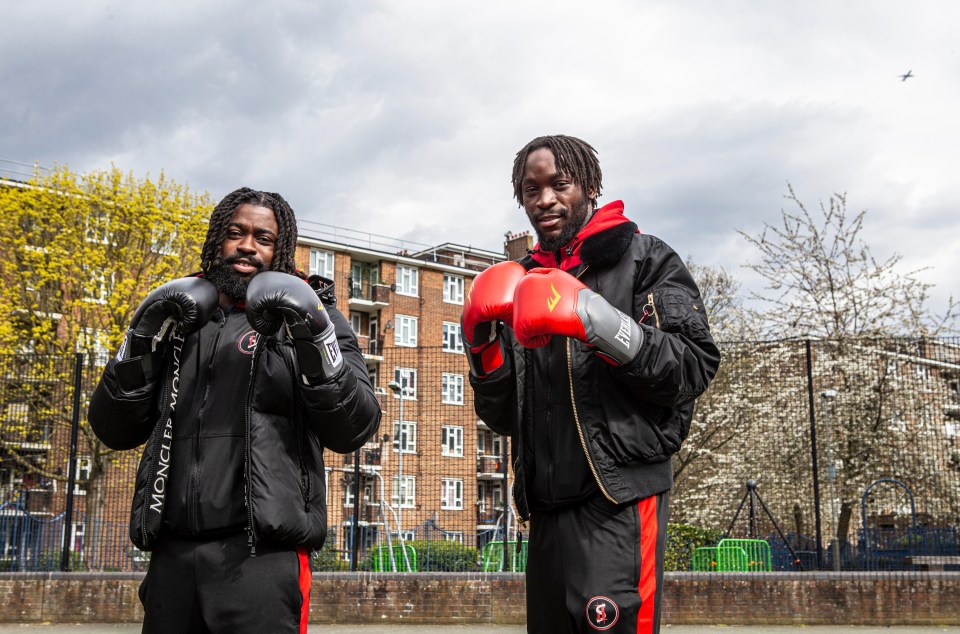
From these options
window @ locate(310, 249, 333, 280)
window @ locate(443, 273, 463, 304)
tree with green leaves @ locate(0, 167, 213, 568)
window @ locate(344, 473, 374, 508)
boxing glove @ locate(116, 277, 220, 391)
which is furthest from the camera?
window @ locate(443, 273, 463, 304)

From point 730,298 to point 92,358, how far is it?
18303mm

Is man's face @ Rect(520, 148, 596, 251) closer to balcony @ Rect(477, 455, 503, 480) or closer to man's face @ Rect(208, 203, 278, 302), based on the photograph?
man's face @ Rect(208, 203, 278, 302)

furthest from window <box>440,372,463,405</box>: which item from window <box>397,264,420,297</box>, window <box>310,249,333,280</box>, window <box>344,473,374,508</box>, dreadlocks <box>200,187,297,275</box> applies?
window <box>397,264,420,297</box>

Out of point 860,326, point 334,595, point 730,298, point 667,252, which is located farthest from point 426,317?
point 667,252

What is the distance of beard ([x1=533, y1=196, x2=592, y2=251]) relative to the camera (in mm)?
3102

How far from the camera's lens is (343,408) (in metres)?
2.88

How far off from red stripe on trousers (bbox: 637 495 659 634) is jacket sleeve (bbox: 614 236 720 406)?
0.33 meters

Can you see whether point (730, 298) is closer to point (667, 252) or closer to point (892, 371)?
point (892, 371)

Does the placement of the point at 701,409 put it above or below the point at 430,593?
above

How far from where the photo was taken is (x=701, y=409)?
21.5 meters

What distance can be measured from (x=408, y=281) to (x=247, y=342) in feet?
146

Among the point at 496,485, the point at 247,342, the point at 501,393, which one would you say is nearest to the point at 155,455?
the point at 247,342

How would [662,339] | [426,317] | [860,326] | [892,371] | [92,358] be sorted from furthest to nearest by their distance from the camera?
[426,317] → [860,326] → [892,371] → [92,358] → [662,339]

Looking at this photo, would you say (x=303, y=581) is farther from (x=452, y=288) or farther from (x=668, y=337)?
(x=452, y=288)
